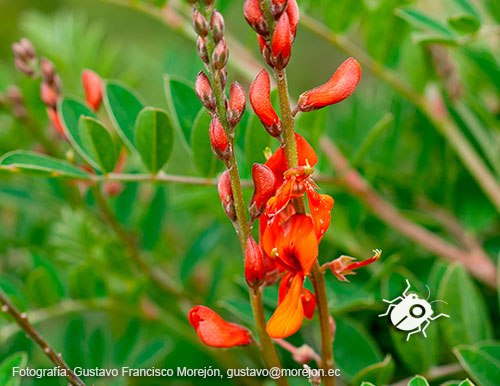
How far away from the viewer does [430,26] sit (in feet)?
2.08

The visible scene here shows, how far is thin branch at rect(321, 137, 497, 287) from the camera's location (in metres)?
0.70

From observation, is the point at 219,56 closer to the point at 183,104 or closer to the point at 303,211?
the point at 303,211

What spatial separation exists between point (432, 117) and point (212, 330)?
0.51 m

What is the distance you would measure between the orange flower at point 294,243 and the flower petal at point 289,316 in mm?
14

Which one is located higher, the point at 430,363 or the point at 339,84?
Result: the point at 339,84

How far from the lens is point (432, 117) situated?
2.56 ft

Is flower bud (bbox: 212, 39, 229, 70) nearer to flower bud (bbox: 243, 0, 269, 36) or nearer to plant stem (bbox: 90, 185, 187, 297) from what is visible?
flower bud (bbox: 243, 0, 269, 36)

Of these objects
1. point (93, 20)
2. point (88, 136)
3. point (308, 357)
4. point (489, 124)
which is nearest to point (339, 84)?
point (308, 357)

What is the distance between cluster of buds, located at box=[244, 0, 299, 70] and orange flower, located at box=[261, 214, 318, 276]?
0.10 meters

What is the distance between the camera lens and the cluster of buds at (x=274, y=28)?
347 millimetres

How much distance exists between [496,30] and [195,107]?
35cm

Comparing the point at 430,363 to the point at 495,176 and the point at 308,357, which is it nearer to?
the point at 308,357

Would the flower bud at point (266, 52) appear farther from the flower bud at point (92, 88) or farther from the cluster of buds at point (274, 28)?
the flower bud at point (92, 88)

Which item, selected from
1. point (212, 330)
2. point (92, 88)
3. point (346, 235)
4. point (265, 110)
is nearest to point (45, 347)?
point (212, 330)
